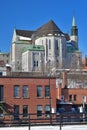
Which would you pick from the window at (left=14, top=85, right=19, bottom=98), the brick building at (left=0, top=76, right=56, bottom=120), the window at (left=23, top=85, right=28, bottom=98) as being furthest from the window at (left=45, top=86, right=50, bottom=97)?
the window at (left=14, top=85, right=19, bottom=98)

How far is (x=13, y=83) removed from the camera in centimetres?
5628

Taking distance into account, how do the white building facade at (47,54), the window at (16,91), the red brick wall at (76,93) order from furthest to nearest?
1. the white building facade at (47,54)
2. the red brick wall at (76,93)
3. the window at (16,91)

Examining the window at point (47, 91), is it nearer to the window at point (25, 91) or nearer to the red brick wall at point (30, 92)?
the red brick wall at point (30, 92)

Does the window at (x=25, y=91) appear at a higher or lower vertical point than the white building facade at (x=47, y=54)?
lower

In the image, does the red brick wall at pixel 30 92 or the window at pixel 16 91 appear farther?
the window at pixel 16 91

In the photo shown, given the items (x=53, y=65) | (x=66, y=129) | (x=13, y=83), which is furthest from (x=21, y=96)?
(x=53, y=65)

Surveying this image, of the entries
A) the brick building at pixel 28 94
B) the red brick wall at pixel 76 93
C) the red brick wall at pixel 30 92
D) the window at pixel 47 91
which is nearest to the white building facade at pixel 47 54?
the red brick wall at pixel 76 93

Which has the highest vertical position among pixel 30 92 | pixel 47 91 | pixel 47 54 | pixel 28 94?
pixel 47 54

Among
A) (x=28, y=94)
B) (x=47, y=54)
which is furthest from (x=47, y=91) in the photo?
(x=47, y=54)

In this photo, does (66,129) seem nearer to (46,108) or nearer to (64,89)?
(46,108)

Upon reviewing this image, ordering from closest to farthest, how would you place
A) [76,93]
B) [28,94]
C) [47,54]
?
[28,94], [76,93], [47,54]

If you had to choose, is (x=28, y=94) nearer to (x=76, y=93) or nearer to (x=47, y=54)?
(x=76, y=93)

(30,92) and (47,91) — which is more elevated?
(47,91)

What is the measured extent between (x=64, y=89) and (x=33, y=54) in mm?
108455
